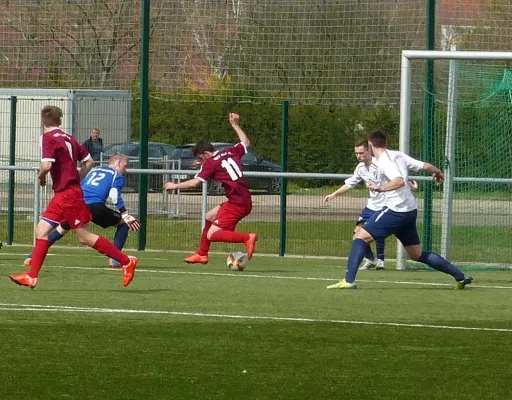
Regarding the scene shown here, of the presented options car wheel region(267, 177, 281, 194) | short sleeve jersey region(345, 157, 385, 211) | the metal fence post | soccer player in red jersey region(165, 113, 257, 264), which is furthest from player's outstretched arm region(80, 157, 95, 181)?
the metal fence post

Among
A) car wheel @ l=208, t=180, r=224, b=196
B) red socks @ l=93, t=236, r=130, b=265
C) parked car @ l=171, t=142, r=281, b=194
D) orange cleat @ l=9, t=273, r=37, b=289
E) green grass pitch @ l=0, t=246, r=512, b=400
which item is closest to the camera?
green grass pitch @ l=0, t=246, r=512, b=400

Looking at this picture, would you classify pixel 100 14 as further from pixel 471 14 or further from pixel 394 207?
pixel 394 207

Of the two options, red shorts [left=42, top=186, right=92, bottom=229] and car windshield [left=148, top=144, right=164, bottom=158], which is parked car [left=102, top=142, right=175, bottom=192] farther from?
red shorts [left=42, top=186, right=92, bottom=229]

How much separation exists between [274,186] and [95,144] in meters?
3.18

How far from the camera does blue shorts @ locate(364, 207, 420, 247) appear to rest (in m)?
13.5

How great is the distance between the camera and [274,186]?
20.2 meters

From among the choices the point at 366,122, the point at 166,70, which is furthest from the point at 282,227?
the point at 166,70

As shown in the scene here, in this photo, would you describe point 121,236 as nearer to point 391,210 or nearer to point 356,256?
point 356,256

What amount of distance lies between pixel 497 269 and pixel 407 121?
2.48 meters

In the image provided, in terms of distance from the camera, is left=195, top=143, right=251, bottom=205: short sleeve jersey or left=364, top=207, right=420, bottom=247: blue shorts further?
left=195, top=143, right=251, bottom=205: short sleeve jersey

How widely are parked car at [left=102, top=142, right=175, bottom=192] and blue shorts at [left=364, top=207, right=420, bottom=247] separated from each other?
305 inches

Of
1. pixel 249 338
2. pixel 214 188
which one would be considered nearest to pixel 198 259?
pixel 214 188

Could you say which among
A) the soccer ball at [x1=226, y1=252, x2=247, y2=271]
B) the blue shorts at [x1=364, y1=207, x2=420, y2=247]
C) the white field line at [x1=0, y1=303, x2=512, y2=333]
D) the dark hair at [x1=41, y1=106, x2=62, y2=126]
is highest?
the dark hair at [x1=41, y1=106, x2=62, y2=126]

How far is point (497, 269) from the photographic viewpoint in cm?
1791
